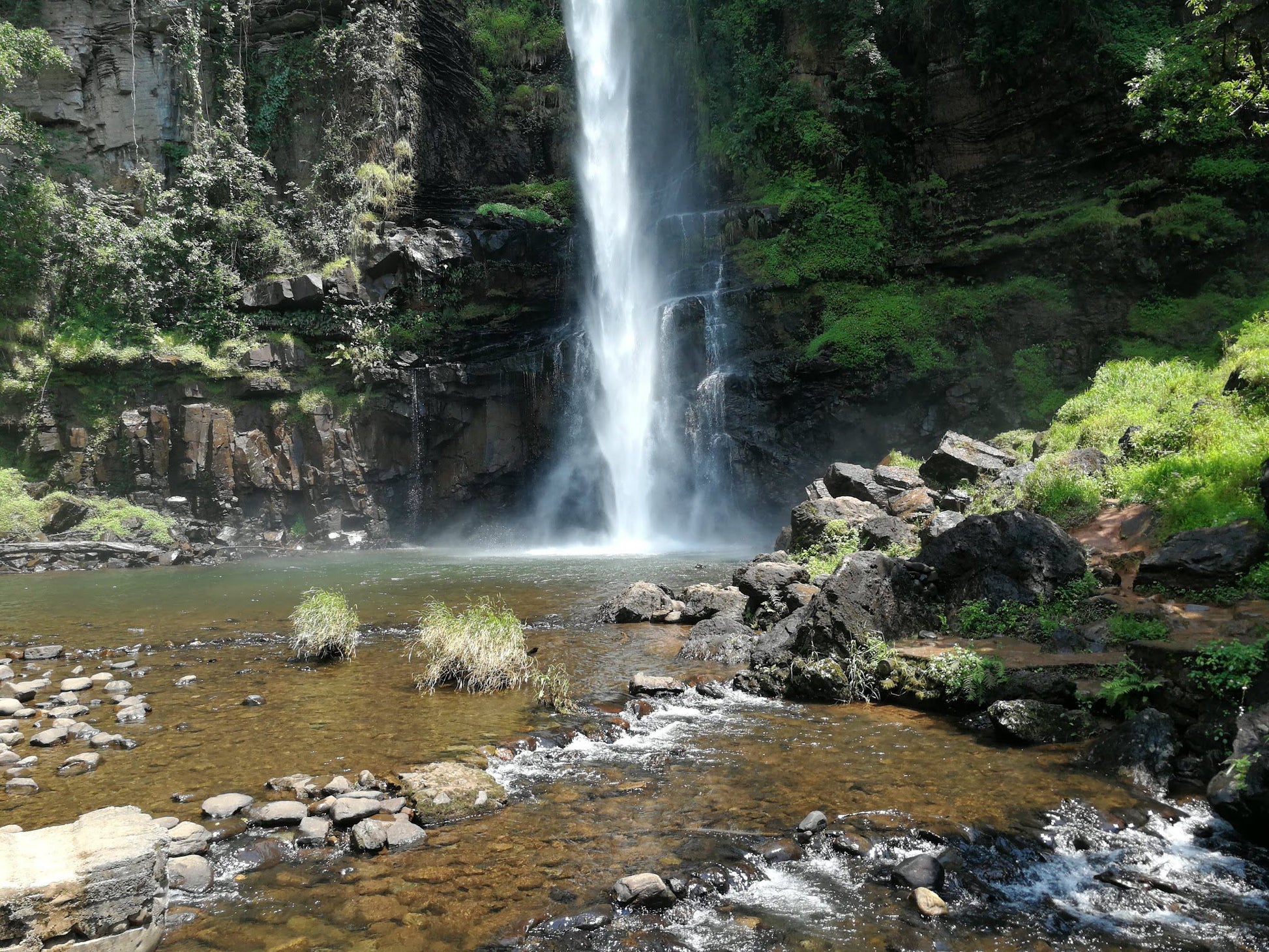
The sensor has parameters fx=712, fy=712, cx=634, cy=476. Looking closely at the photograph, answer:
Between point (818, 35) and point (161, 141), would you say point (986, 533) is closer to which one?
point (818, 35)

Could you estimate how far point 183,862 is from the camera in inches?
160

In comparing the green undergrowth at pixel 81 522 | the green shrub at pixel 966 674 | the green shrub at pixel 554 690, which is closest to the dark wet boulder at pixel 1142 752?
the green shrub at pixel 966 674

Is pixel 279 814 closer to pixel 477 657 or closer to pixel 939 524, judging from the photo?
pixel 477 657

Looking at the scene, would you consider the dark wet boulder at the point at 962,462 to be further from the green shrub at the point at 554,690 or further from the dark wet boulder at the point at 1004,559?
the green shrub at the point at 554,690

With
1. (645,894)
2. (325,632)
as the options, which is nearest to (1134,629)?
(645,894)

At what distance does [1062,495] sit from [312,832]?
9887 millimetres

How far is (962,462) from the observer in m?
13.5

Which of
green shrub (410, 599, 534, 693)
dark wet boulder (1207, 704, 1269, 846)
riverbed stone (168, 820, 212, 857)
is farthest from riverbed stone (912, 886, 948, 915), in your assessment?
green shrub (410, 599, 534, 693)

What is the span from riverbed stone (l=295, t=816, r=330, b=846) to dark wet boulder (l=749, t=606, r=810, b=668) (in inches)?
188

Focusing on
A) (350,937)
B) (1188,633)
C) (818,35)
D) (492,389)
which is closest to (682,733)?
(350,937)

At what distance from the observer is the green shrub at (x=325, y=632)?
30.0 ft

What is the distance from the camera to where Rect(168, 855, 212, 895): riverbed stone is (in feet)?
12.9

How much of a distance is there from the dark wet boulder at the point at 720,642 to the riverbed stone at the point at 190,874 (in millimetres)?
5890

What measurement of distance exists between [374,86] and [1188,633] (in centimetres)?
3110
